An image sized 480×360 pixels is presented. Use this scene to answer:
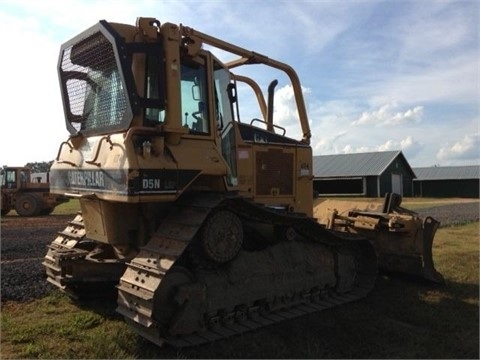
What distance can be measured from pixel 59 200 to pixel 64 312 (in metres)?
20.3

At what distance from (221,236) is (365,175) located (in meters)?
40.9

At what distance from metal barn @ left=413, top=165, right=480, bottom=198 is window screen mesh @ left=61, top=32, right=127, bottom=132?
51359 millimetres

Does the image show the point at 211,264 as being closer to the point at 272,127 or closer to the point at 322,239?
the point at 322,239

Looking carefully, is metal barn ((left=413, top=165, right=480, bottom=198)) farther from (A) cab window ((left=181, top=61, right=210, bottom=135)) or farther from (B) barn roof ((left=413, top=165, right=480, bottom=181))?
(A) cab window ((left=181, top=61, right=210, bottom=135))

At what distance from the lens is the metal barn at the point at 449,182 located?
5144 centimetres

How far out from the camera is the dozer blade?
7848mm

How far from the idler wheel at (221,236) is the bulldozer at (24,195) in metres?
20.7

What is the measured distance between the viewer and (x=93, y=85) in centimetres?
614

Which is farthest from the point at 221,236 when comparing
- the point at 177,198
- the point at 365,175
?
the point at 365,175

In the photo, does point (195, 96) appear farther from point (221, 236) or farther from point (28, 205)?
point (28, 205)

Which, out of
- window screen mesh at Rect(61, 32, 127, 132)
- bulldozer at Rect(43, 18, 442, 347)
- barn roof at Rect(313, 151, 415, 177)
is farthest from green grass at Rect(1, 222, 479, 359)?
barn roof at Rect(313, 151, 415, 177)

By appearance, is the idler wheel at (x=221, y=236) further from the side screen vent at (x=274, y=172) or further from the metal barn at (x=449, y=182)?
the metal barn at (x=449, y=182)

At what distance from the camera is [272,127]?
25.1ft

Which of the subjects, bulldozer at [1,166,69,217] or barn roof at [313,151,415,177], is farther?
barn roof at [313,151,415,177]
